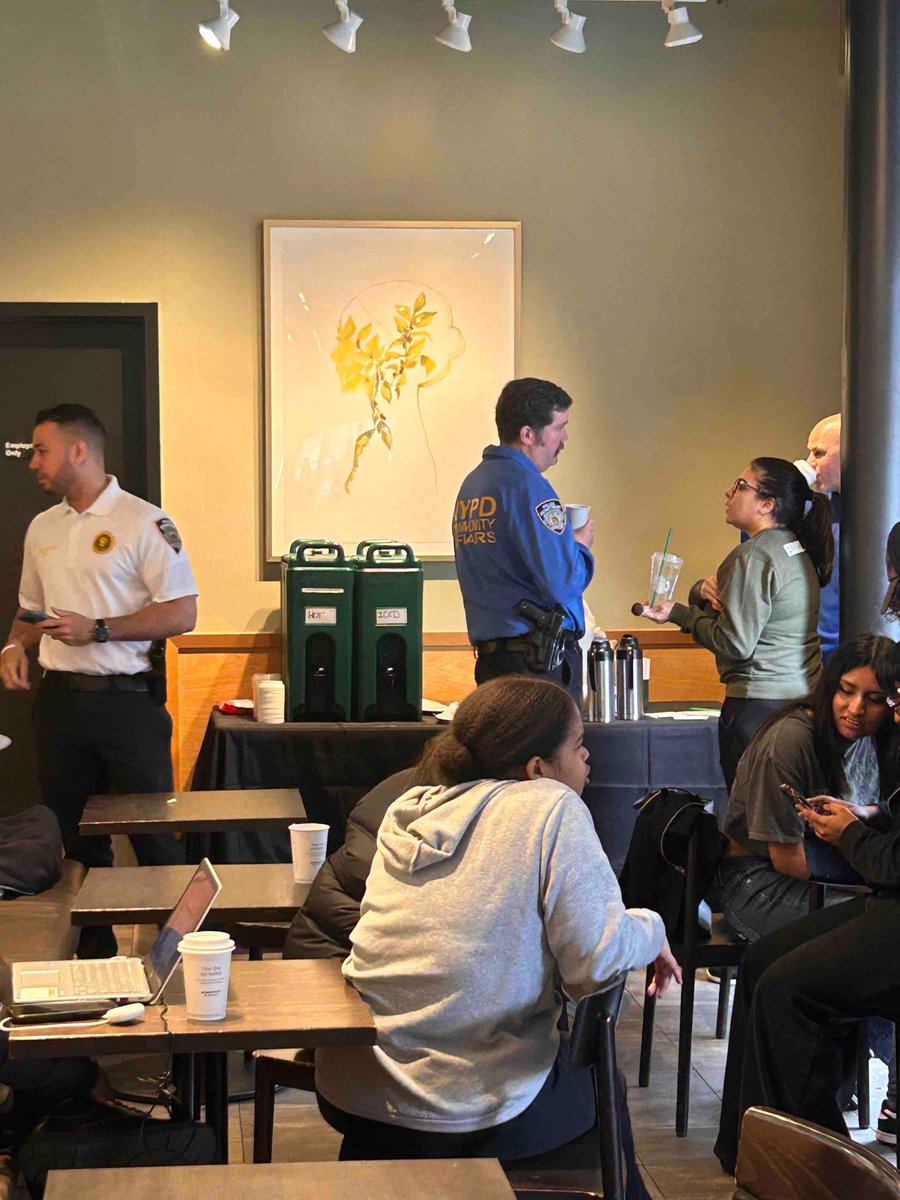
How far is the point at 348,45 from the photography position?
5195 mm

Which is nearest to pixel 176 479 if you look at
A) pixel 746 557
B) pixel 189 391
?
pixel 189 391

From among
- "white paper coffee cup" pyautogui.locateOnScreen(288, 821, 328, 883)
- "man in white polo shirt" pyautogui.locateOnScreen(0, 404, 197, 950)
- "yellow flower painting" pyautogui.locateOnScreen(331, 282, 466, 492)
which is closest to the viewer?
"white paper coffee cup" pyautogui.locateOnScreen(288, 821, 328, 883)

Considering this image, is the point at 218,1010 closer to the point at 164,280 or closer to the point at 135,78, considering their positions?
the point at 164,280

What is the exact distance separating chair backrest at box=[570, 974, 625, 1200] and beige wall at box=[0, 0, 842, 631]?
12.5 ft

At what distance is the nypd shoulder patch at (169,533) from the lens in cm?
439

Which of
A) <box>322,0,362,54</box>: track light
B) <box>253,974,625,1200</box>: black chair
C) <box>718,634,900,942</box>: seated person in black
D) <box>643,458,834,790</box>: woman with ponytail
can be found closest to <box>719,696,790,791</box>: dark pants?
<box>643,458,834,790</box>: woman with ponytail

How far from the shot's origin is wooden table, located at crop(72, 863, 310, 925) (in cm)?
264

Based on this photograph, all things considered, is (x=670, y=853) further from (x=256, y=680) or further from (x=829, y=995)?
(x=256, y=680)

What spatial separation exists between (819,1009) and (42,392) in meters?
4.07

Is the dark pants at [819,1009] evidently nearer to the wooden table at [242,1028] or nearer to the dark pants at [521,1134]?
the dark pants at [521,1134]

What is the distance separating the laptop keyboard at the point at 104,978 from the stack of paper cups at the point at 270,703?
275cm

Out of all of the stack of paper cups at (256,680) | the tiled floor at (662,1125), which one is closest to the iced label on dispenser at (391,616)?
the stack of paper cups at (256,680)

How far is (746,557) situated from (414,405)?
6.45ft

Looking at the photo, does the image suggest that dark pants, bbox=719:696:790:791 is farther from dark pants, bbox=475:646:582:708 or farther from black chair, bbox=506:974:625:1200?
black chair, bbox=506:974:625:1200
